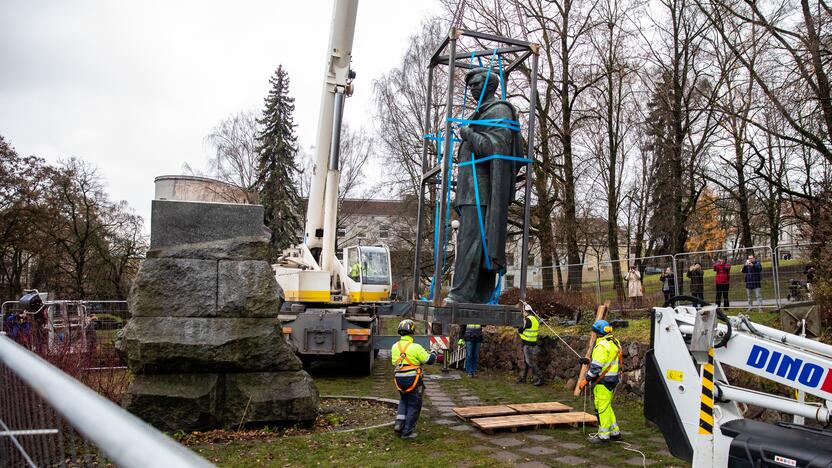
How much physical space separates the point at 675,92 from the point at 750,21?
17.1 ft

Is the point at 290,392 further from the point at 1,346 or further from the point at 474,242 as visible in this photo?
the point at 1,346

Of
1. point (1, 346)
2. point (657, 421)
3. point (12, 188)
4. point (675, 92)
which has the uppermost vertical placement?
point (675, 92)

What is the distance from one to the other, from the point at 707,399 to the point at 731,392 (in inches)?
11.6

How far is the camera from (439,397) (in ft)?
36.2

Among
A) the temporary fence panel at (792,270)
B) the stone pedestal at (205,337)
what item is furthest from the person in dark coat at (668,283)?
the stone pedestal at (205,337)

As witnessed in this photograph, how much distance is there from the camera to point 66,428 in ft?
6.27

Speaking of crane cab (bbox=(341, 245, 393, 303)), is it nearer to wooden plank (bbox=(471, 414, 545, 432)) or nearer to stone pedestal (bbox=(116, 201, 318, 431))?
wooden plank (bbox=(471, 414, 545, 432))

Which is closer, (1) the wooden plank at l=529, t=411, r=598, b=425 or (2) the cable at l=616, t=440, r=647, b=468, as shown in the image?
(2) the cable at l=616, t=440, r=647, b=468

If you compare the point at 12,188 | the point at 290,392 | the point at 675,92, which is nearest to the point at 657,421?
the point at 290,392

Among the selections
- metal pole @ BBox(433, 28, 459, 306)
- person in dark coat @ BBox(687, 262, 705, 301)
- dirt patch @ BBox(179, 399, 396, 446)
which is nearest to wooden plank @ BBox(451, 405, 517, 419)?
dirt patch @ BBox(179, 399, 396, 446)

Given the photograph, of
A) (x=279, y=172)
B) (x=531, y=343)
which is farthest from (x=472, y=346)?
(x=279, y=172)

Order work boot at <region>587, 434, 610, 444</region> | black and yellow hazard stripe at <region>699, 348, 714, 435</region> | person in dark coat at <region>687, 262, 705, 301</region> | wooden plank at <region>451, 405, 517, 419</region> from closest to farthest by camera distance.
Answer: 1. black and yellow hazard stripe at <region>699, 348, 714, 435</region>
2. work boot at <region>587, 434, 610, 444</region>
3. wooden plank at <region>451, 405, 517, 419</region>
4. person in dark coat at <region>687, 262, 705, 301</region>

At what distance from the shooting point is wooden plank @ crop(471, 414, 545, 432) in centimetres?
782

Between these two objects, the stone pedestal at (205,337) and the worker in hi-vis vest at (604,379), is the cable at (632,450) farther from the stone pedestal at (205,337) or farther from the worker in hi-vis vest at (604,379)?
the stone pedestal at (205,337)
